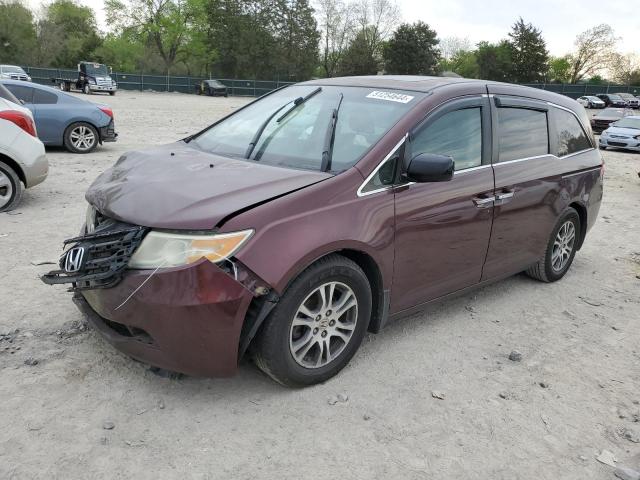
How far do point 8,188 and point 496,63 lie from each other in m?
71.4

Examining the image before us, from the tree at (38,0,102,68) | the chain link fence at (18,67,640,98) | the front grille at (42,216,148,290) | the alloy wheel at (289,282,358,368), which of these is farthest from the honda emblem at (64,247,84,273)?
the tree at (38,0,102,68)

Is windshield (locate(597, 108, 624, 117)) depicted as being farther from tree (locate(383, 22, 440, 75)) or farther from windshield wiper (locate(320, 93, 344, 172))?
tree (locate(383, 22, 440, 75))

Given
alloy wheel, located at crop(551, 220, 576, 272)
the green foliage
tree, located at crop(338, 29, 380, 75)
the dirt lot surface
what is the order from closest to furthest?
1. the dirt lot surface
2. alloy wheel, located at crop(551, 220, 576, 272)
3. tree, located at crop(338, 29, 380, 75)
4. the green foliage

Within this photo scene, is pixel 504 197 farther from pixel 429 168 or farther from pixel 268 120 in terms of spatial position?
pixel 268 120

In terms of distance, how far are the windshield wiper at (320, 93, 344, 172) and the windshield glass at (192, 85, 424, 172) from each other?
0.02 metres

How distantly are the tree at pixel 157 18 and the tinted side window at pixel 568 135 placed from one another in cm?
→ 6650

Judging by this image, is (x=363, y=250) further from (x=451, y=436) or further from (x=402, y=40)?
(x=402, y=40)

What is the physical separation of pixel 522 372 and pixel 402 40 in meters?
67.1

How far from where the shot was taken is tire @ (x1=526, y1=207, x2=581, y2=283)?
5.07 m

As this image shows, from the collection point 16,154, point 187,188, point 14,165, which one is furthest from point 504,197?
point 14,165

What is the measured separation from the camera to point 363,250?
127 inches

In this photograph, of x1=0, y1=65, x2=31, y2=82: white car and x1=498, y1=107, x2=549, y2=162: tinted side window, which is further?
x1=0, y1=65, x2=31, y2=82: white car

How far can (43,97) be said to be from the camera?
35.5 feet

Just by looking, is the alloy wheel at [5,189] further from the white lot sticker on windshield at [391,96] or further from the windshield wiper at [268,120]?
the white lot sticker on windshield at [391,96]
